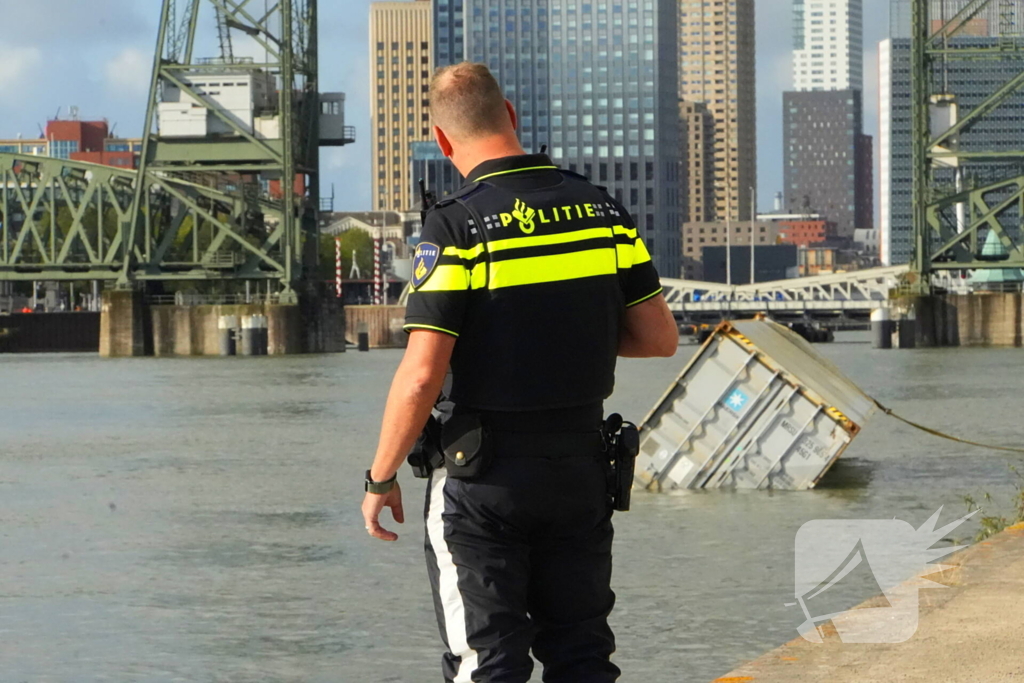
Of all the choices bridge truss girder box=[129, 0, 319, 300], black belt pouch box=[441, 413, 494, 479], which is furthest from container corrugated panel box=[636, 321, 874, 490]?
bridge truss girder box=[129, 0, 319, 300]

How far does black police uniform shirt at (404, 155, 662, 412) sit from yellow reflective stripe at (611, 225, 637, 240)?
1.4 inches

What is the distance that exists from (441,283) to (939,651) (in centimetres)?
278

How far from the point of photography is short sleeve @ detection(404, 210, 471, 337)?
4441 mm

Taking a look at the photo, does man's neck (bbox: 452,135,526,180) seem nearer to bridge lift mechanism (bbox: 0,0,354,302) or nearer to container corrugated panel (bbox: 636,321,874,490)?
container corrugated panel (bbox: 636,321,874,490)

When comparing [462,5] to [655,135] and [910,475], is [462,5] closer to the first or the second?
[655,135]

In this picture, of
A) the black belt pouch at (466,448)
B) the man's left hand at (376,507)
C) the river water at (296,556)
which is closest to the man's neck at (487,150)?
the black belt pouch at (466,448)

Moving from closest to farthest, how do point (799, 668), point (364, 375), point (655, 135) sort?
point (799, 668), point (364, 375), point (655, 135)

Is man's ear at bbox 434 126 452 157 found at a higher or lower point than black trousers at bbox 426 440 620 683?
higher

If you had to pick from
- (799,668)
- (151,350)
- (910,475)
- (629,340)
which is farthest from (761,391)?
(151,350)

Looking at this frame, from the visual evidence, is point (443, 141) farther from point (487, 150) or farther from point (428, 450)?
point (428, 450)

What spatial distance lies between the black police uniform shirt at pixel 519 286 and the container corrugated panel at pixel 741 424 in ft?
36.5

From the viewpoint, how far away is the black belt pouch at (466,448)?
176 inches

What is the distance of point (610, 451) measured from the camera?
4.71 metres

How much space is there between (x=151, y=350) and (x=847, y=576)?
72730mm
